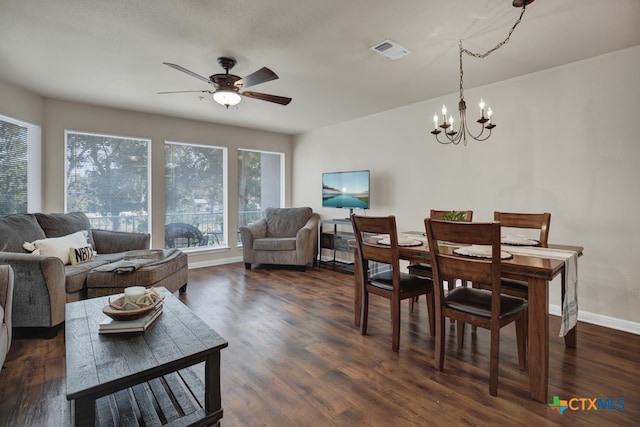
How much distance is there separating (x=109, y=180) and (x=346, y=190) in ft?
11.2

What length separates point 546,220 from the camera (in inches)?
101

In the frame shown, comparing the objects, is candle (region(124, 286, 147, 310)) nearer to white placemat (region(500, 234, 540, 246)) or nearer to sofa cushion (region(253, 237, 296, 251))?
white placemat (region(500, 234, 540, 246))

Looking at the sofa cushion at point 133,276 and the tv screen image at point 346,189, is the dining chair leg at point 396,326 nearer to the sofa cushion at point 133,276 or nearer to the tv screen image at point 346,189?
the sofa cushion at point 133,276

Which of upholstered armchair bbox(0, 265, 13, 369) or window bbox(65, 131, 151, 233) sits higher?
window bbox(65, 131, 151, 233)

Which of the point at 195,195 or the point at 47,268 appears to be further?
the point at 195,195

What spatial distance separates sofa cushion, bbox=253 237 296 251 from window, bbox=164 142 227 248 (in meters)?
0.92

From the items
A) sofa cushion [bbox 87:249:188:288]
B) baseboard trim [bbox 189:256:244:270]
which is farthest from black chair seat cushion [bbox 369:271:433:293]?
baseboard trim [bbox 189:256:244:270]

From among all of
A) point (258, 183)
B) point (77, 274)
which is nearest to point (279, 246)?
point (258, 183)

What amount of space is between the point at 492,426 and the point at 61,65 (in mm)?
4323

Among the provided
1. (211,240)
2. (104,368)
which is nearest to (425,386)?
(104,368)

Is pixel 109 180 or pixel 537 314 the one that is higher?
pixel 109 180

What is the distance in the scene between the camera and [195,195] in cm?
533

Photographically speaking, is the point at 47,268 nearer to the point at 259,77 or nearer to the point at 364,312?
the point at 259,77

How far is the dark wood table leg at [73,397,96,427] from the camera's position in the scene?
1.16 meters
